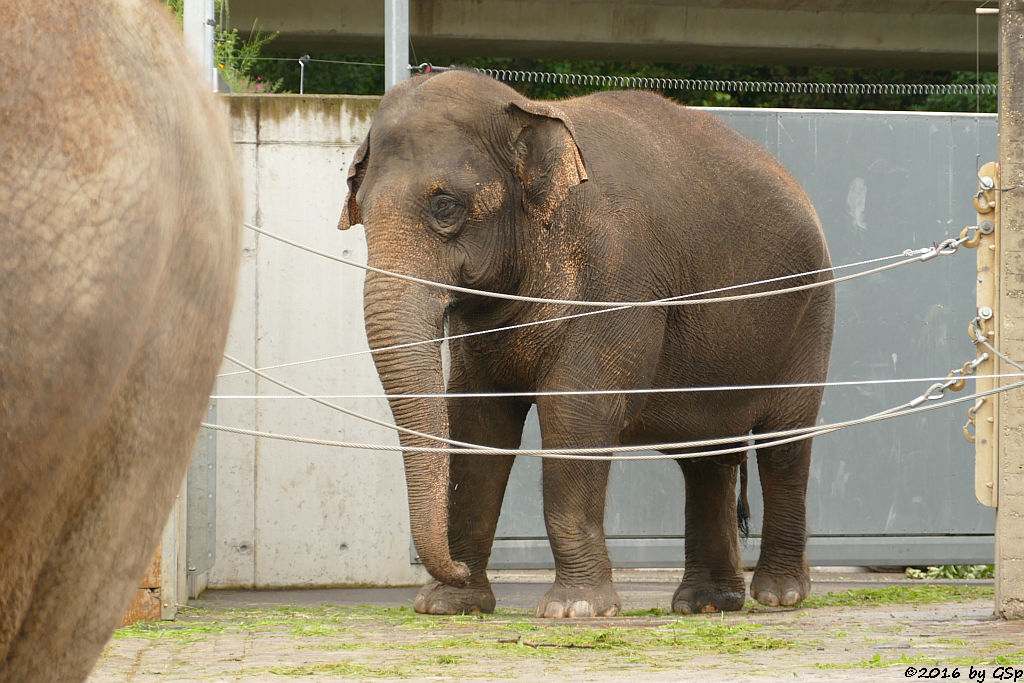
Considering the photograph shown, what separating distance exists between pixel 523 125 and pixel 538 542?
9.40 feet

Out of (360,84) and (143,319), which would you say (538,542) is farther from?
(360,84)

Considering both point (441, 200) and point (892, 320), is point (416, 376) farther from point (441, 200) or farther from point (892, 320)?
point (892, 320)

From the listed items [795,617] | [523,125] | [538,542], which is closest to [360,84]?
[538,542]

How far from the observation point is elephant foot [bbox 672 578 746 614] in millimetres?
6293

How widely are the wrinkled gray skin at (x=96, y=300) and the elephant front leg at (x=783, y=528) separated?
5.45 metres

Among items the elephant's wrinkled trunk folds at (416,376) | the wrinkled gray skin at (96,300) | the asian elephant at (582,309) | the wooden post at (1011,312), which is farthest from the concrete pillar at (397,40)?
the wrinkled gray skin at (96,300)

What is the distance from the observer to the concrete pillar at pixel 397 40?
7449 millimetres

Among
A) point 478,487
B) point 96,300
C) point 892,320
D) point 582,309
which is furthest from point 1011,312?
point 96,300

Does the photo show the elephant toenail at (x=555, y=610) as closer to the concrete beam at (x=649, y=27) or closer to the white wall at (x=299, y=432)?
the white wall at (x=299, y=432)

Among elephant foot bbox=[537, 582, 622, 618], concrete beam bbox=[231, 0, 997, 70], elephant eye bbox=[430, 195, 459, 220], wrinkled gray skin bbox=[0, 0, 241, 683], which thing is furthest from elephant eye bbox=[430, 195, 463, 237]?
concrete beam bbox=[231, 0, 997, 70]

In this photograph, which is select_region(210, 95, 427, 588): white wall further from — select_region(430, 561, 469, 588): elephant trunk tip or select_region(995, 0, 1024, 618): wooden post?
select_region(995, 0, 1024, 618): wooden post

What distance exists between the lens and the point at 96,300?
0.98 metres

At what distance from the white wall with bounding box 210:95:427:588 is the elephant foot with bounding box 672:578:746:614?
1639 millimetres

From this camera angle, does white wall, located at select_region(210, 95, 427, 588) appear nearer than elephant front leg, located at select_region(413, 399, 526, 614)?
No
